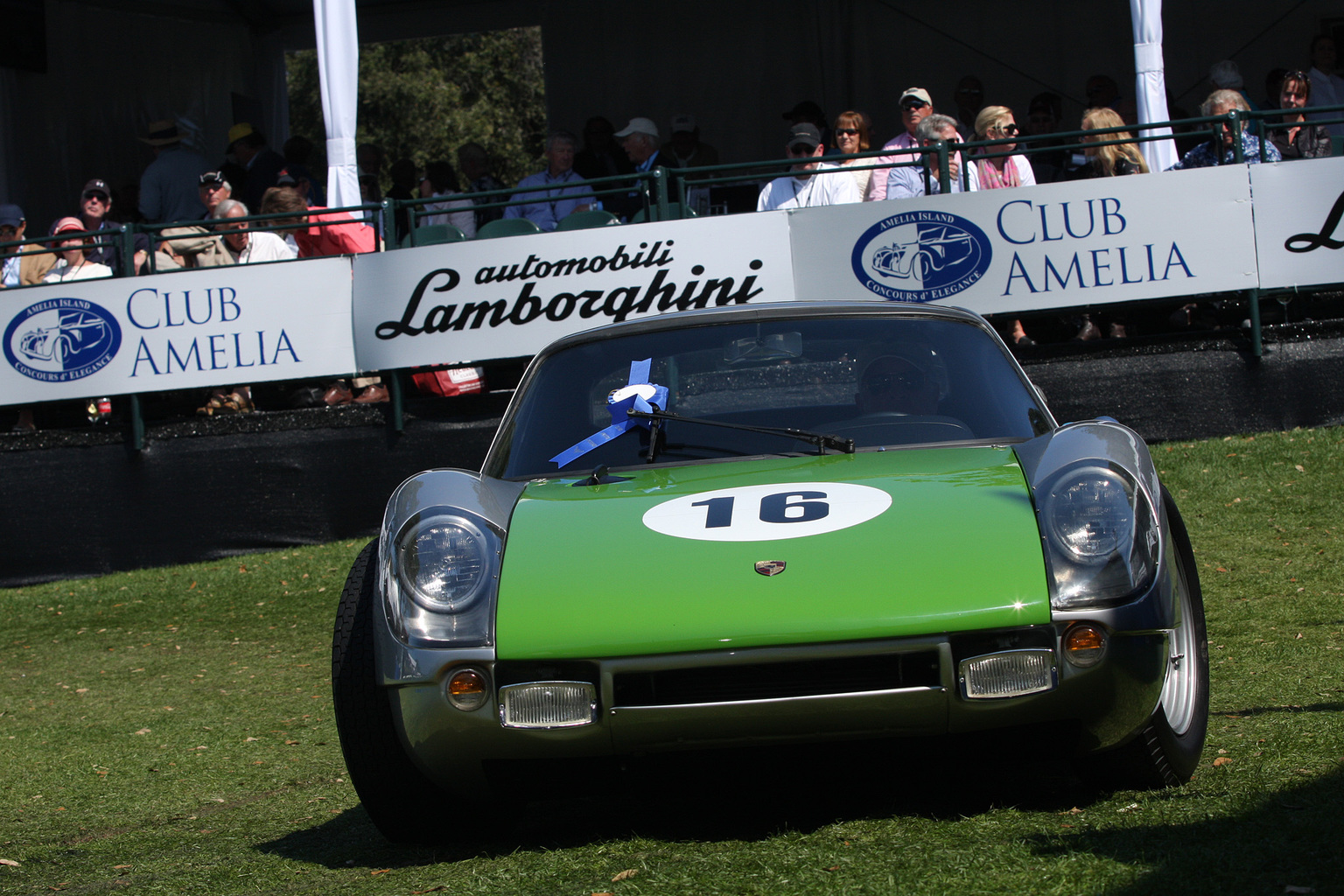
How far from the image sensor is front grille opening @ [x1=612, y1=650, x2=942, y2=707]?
10.1ft

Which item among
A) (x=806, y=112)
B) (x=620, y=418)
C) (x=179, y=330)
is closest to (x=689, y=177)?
(x=806, y=112)

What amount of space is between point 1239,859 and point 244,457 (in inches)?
335

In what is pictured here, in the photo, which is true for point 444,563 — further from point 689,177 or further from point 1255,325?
point 689,177

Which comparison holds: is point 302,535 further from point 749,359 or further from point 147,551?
point 749,359

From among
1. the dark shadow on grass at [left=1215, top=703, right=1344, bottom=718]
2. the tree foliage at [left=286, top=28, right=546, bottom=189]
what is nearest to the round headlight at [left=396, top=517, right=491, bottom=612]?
the dark shadow on grass at [left=1215, top=703, right=1344, bottom=718]

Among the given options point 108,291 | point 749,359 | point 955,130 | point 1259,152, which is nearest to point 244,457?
point 108,291

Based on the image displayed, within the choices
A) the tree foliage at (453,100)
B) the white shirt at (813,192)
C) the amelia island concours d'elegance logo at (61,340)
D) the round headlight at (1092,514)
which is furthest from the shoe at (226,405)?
the tree foliage at (453,100)

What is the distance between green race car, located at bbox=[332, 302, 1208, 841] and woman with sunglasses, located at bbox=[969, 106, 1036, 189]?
255 inches

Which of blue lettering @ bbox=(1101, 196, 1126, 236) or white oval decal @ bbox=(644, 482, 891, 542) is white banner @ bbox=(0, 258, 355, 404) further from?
white oval decal @ bbox=(644, 482, 891, 542)

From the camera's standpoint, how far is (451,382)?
1035 cm

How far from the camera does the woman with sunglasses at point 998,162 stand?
10086mm

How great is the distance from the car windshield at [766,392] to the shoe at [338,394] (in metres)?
6.34

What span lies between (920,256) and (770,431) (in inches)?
237

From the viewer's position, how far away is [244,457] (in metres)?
10.2
